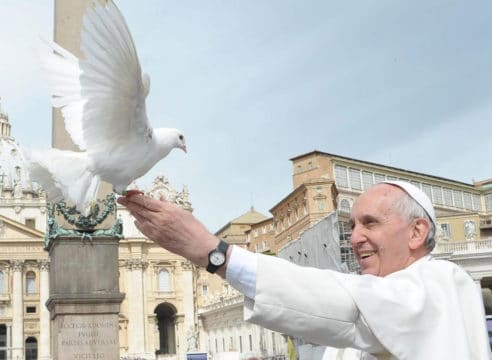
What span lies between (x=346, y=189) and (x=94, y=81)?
223 ft

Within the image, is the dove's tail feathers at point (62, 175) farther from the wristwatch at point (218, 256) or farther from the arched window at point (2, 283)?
the arched window at point (2, 283)

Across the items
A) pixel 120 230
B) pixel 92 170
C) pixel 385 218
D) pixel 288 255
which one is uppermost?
pixel 288 255

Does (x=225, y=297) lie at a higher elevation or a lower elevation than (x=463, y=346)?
higher

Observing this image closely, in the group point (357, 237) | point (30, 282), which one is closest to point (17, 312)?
point (30, 282)

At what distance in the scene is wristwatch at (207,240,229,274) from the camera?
7.64 feet

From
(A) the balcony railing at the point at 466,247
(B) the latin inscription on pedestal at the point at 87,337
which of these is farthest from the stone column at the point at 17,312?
(B) the latin inscription on pedestal at the point at 87,337

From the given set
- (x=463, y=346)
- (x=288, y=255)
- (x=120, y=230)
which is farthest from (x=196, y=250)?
(x=288, y=255)

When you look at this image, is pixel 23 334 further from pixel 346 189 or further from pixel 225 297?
pixel 346 189

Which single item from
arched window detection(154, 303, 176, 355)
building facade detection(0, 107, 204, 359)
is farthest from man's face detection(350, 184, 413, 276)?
arched window detection(154, 303, 176, 355)

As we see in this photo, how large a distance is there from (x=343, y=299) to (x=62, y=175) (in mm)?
1391

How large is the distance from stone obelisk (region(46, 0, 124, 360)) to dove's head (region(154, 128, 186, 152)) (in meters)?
8.72

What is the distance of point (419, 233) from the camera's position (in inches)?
→ 114

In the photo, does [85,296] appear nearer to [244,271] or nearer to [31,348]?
[244,271]

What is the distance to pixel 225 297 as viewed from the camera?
2682 inches
